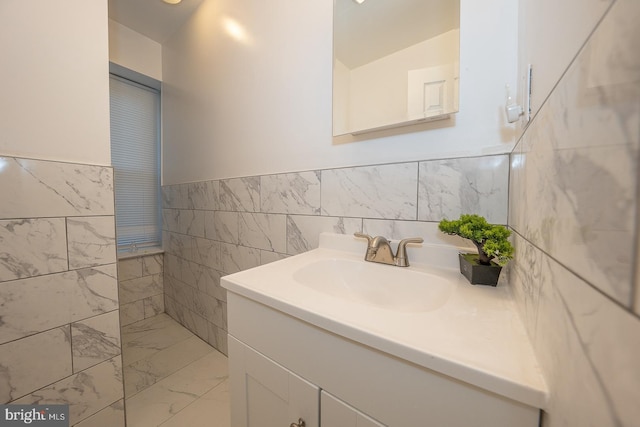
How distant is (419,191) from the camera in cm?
81

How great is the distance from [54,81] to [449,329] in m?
1.56

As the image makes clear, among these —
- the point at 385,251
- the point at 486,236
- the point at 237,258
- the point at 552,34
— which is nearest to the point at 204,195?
the point at 237,258

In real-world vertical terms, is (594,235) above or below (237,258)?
above

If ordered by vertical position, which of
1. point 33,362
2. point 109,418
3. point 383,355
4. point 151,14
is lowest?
point 109,418

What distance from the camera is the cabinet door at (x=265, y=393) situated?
49 cm

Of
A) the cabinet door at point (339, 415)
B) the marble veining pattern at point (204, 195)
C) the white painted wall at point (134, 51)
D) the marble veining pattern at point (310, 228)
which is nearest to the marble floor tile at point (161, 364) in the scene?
the marble veining pattern at point (204, 195)

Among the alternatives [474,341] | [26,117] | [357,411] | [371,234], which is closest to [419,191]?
[371,234]

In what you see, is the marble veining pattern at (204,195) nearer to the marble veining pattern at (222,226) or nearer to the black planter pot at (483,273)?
the marble veining pattern at (222,226)

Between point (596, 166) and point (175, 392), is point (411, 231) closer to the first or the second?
point (596, 166)

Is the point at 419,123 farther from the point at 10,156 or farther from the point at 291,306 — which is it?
the point at 10,156

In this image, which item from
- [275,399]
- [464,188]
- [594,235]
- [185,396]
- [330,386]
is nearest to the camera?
[594,235]

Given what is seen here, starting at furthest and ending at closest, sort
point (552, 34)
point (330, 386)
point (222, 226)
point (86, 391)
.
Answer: point (222, 226)
point (86, 391)
point (330, 386)
point (552, 34)

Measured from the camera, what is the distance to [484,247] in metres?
0.56

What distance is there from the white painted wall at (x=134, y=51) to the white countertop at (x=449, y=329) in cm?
229
